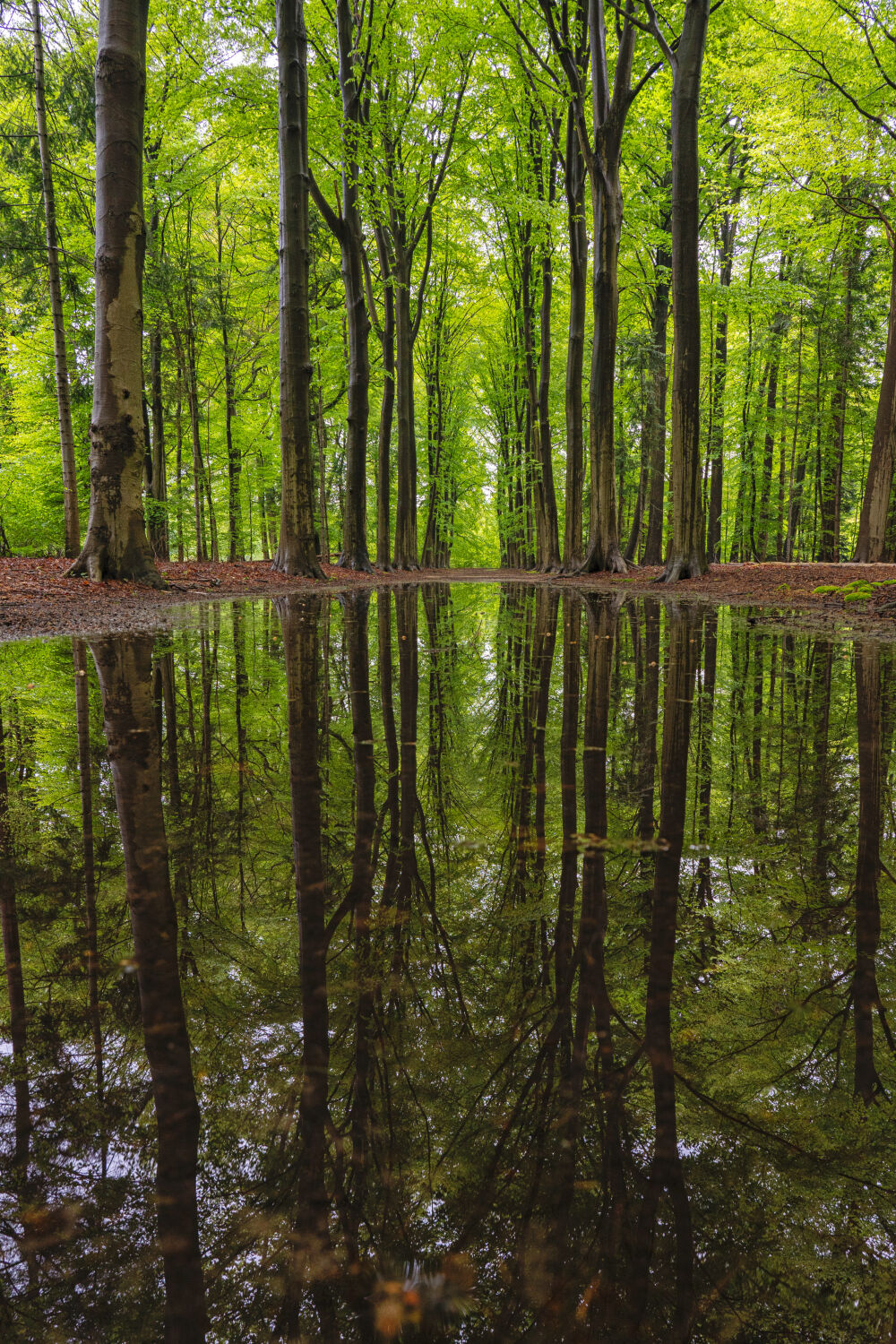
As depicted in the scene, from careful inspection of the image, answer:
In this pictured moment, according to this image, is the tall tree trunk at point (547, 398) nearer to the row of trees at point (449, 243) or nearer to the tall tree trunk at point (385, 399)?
the row of trees at point (449, 243)

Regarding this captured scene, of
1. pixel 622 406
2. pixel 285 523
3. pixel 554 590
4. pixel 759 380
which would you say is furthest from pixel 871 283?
pixel 285 523

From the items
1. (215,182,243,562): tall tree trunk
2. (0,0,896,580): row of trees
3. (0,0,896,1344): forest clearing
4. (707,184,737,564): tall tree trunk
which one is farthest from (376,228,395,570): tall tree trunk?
(707,184,737,564): tall tree trunk

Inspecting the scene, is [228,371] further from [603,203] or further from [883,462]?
[883,462]

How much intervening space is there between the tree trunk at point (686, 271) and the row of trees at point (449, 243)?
47 millimetres

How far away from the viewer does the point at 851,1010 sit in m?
1.34

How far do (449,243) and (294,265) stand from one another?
41.6ft

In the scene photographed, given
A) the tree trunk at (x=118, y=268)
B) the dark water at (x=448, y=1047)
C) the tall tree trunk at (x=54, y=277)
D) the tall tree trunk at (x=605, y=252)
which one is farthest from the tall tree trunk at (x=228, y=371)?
the dark water at (x=448, y=1047)

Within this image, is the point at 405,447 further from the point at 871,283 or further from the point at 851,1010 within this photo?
the point at 851,1010

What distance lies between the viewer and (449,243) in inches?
904

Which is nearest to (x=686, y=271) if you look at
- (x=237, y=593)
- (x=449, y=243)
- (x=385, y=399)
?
(x=237, y=593)

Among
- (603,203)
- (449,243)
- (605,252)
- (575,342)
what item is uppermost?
(449,243)

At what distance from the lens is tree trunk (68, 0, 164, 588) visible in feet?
27.4

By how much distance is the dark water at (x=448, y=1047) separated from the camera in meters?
0.81

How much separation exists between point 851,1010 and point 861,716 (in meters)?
2.62
